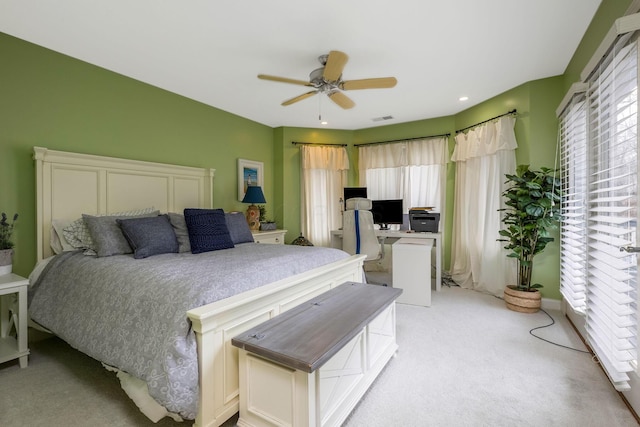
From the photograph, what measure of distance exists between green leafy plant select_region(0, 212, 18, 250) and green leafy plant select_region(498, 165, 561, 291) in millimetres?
4470

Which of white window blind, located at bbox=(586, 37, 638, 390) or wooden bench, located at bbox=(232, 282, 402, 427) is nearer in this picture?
wooden bench, located at bbox=(232, 282, 402, 427)

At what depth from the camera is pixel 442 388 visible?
1817 mm

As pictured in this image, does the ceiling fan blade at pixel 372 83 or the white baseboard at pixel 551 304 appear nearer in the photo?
the ceiling fan blade at pixel 372 83

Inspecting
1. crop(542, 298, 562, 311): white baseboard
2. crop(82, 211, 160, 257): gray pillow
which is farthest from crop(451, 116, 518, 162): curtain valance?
crop(82, 211, 160, 257): gray pillow

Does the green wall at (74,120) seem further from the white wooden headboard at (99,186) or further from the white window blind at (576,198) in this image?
the white window blind at (576,198)

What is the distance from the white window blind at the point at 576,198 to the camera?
2283 millimetres

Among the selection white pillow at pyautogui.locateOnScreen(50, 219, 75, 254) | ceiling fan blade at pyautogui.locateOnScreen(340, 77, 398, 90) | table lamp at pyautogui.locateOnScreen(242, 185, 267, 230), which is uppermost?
ceiling fan blade at pyautogui.locateOnScreen(340, 77, 398, 90)

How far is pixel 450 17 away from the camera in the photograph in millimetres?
2127

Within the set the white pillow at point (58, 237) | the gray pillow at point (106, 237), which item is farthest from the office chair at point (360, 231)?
the white pillow at point (58, 237)

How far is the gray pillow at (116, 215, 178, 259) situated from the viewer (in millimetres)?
2225

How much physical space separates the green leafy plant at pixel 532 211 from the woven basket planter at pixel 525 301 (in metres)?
0.12

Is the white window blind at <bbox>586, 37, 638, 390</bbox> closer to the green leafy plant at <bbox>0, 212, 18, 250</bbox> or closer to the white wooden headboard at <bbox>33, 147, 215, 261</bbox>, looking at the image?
the white wooden headboard at <bbox>33, 147, 215, 261</bbox>

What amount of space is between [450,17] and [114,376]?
3.43 meters

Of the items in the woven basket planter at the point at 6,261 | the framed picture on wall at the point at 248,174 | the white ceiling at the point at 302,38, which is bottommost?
the woven basket planter at the point at 6,261
